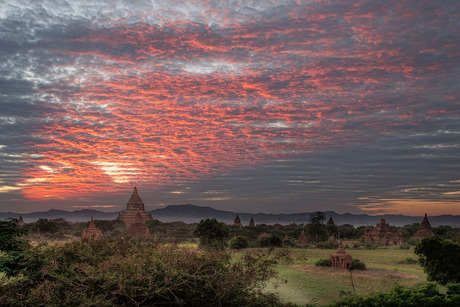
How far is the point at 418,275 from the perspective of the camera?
29.8 m

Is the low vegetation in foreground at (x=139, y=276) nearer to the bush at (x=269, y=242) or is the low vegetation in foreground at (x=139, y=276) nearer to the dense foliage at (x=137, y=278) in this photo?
the dense foliage at (x=137, y=278)

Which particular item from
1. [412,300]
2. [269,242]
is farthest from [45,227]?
[412,300]

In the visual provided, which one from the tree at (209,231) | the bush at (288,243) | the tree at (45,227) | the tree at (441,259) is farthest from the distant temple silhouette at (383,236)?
the tree at (45,227)

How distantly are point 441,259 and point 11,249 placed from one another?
80.1 feet

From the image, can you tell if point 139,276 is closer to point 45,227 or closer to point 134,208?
point 45,227

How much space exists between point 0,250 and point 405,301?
45.1ft

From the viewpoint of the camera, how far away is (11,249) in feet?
43.2

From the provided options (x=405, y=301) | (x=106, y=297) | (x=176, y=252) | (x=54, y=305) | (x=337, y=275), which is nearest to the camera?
(x=54, y=305)

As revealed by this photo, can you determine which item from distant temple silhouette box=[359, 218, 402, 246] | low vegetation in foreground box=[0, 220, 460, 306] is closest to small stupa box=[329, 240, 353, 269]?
low vegetation in foreground box=[0, 220, 460, 306]

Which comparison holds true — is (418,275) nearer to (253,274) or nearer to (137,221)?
(253,274)

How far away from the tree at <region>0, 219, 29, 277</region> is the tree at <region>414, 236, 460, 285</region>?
2374 centimetres

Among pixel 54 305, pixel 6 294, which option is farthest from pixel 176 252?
pixel 6 294

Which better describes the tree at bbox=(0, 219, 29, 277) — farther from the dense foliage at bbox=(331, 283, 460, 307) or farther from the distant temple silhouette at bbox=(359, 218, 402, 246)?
the distant temple silhouette at bbox=(359, 218, 402, 246)

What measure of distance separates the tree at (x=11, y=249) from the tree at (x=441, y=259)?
23.7 meters
